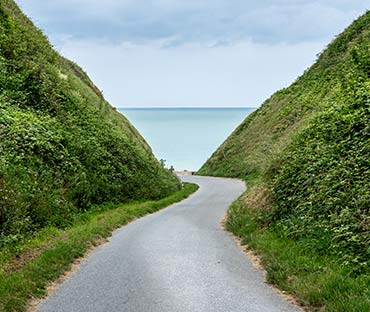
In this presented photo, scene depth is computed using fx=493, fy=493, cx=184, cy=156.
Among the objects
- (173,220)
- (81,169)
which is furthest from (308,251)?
(81,169)

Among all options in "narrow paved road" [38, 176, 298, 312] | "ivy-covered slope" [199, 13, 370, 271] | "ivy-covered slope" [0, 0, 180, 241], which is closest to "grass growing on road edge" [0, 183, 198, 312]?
"narrow paved road" [38, 176, 298, 312]

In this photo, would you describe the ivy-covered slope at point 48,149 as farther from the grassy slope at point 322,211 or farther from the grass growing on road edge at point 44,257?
the grassy slope at point 322,211

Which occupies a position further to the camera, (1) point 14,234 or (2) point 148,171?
(2) point 148,171

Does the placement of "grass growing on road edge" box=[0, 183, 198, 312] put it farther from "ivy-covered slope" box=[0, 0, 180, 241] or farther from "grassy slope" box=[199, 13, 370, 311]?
"grassy slope" box=[199, 13, 370, 311]

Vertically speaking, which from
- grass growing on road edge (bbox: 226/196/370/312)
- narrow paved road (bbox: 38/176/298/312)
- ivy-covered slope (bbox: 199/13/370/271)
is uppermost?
ivy-covered slope (bbox: 199/13/370/271)

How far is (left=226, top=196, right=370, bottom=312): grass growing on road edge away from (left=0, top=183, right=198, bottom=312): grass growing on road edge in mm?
3929

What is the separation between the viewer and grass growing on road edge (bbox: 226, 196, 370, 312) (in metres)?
6.46

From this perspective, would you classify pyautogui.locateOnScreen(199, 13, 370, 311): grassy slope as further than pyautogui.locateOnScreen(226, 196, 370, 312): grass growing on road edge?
Yes

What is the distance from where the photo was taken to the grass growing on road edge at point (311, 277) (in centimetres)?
646

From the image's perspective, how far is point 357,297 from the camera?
251 inches

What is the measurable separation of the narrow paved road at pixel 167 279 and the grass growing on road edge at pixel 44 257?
36 centimetres

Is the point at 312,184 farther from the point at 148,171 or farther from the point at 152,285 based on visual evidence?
the point at 148,171

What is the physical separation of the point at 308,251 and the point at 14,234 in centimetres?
661

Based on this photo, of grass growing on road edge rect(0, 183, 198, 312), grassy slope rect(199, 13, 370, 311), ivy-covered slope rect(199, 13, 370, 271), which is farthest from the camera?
ivy-covered slope rect(199, 13, 370, 271)
